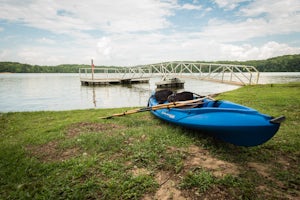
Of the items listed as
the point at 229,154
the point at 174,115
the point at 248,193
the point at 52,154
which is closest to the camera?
the point at 248,193

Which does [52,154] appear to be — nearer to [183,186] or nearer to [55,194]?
[55,194]

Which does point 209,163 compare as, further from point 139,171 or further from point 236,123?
point 139,171

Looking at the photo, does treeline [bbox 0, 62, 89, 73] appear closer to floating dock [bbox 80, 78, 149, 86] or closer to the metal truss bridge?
the metal truss bridge

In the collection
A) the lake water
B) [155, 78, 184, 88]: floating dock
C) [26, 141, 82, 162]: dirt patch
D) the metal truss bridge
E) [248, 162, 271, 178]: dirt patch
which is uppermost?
the metal truss bridge

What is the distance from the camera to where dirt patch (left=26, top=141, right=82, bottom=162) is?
419 cm

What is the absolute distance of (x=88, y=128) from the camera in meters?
6.54

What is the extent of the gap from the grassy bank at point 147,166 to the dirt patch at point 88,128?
32 cm

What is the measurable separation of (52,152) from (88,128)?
2.05 m

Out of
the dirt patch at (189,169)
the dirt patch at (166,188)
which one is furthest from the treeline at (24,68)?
the dirt patch at (166,188)

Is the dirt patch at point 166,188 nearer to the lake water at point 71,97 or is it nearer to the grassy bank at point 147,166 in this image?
the grassy bank at point 147,166

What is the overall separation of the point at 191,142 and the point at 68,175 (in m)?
3.16

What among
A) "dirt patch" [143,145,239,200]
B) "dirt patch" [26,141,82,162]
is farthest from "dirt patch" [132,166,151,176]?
"dirt patch" [26,141,82,162]

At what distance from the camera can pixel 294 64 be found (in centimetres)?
9569

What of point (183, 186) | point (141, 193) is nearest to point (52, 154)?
point (141, 193)
